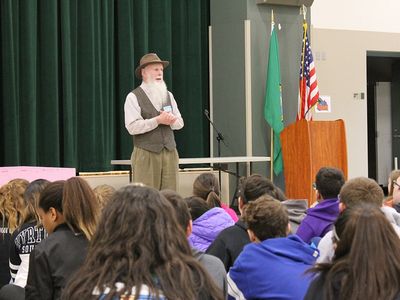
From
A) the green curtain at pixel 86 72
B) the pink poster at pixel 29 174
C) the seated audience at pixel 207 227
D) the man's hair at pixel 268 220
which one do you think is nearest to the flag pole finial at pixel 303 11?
the green curtain at pixel 86 72

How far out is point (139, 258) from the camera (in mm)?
1448

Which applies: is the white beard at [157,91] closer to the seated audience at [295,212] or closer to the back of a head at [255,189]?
the seated audience at [295,212]

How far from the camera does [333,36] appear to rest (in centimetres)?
862

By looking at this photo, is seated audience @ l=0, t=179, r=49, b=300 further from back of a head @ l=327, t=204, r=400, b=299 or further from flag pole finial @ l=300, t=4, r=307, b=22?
flag pole finial @ l=300, t=4, r=307, b=22

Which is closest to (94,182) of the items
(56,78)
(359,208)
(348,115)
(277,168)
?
(56,78)

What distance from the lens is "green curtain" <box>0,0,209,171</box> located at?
22.7 feet

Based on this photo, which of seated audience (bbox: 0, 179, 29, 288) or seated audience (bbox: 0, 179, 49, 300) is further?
seated audience (bbox: 0, 179, 29, 288)

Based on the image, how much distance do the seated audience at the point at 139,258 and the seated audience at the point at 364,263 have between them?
1.12ft

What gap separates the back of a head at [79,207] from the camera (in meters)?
2.34

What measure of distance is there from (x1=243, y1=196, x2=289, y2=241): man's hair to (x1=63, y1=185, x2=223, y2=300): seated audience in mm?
904

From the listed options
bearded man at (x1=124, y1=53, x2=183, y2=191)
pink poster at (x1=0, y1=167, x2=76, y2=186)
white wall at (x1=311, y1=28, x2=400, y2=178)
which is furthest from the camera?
white wall at (x1=311, y1=28, x2=400, y2=178)

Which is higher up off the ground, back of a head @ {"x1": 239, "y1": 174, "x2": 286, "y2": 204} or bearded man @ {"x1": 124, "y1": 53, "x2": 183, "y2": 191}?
bearded man @ {"x1": 124, "y1": 53, "x2": 183, "y2": 191}

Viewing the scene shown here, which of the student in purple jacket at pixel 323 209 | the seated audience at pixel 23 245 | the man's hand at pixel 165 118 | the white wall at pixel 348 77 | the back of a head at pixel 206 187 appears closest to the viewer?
the seated audience at pixel 23 245

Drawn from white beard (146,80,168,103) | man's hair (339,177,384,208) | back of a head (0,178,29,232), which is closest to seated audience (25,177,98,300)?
back of a head (0,178,29,232)
